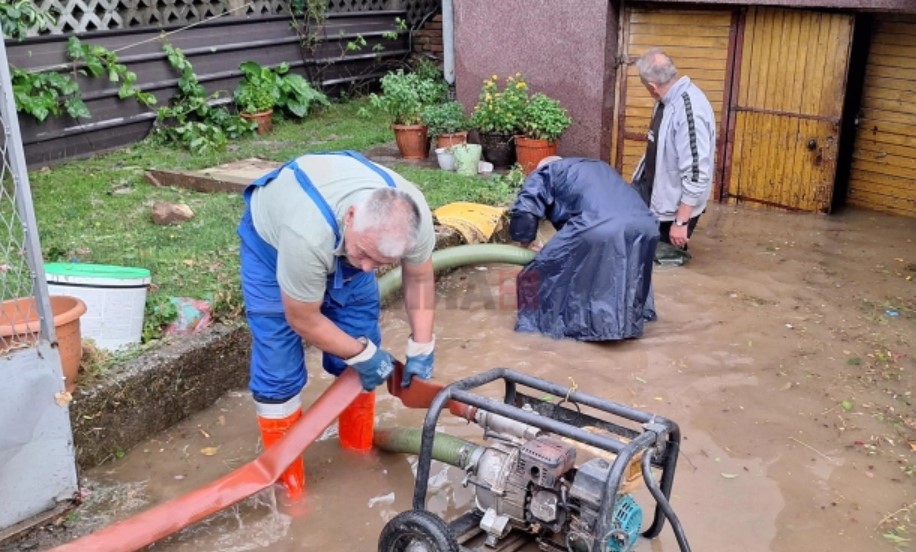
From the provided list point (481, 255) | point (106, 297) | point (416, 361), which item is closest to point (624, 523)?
point (416, 361)

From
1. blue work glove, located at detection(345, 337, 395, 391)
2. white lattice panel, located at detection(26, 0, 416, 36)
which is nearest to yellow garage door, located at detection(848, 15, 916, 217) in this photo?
blue work glove, located at detection(345, 337, 395, 391)

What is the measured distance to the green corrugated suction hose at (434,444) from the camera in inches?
145

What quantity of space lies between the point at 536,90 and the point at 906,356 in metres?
4.84

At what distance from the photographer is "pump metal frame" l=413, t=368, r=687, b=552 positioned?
121 inches

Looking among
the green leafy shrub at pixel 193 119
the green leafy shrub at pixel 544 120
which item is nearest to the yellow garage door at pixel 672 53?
the green leafy shrub at pixel 544 120

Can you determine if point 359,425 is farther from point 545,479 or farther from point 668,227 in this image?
point 668,227

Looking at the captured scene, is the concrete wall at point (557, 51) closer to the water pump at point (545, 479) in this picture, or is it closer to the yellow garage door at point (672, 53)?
the yellow garage door at point (672, 53)

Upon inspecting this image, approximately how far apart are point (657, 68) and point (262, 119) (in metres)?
5.55

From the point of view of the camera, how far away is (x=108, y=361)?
450 centimetres

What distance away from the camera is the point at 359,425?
14.6ft

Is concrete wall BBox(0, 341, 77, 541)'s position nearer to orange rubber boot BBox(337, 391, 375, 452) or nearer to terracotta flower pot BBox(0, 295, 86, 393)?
terracotta flower pot BBox(0, 295, 86, 393)

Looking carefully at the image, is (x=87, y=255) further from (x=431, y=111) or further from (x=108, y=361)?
(x=431, y=111)

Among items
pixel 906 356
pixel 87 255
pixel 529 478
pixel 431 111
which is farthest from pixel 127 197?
pixel 906 356

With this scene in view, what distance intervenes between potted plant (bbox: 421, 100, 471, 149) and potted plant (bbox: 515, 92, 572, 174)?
701 mm
